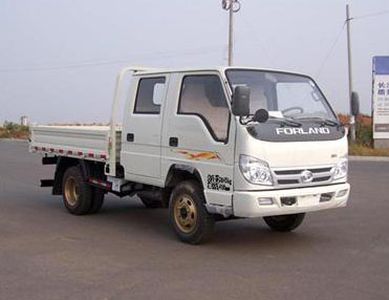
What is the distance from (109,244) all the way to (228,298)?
2.82m

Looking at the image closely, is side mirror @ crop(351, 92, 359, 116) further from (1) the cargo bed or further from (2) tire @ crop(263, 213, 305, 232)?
(1) the cargo bed

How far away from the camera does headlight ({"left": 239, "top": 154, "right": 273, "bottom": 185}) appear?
7.39 metres

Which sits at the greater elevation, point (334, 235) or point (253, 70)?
point (253, 70)

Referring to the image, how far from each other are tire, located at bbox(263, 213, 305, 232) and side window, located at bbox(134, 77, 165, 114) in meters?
2.33

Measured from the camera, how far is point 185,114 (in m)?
8.18

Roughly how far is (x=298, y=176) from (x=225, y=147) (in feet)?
3.20

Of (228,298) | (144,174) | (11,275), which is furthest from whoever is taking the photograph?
(144,174)

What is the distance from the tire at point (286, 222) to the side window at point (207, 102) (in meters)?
1.95

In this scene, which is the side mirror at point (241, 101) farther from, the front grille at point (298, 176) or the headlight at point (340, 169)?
the headlight at point (340, 169)

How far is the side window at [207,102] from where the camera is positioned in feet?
25.4

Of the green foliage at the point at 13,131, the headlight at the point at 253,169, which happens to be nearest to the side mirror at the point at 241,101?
the headlight at the point at 253,169

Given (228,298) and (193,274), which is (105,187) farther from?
(228,298)

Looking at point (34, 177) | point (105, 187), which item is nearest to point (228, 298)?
point (105, 187)

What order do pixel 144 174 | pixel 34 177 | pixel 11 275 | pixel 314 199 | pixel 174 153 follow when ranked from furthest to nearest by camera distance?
pixel 34 177
pixel 144 174
pixel 174 153
pixel 314 199
pixel 11 275
